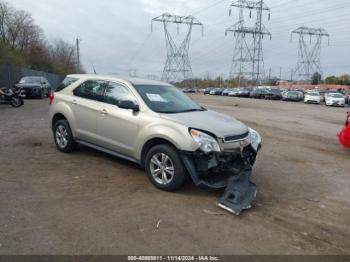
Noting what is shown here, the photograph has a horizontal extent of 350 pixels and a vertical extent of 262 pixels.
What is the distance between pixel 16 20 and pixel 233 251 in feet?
200

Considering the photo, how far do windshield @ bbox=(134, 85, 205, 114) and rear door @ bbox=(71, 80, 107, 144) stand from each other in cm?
88

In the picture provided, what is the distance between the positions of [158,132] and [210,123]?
809mm

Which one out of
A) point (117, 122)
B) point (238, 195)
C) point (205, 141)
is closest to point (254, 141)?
point (205, 141)

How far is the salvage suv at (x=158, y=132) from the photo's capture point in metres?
5.49

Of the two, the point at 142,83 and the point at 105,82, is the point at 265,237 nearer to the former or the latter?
the point at 142,83

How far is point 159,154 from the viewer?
19.0 ft

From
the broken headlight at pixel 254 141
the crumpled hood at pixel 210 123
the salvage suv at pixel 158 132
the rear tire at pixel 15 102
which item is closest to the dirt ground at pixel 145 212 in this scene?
the salvage suv at pixel 158 132

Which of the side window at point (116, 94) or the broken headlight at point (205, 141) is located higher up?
the side window at point (116, 94)

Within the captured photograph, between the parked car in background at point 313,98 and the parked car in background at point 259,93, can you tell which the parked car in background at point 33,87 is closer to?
the parked car in background at point 313,98

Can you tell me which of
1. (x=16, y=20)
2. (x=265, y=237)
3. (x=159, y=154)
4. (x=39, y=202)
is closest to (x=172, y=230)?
(x=265, y=237)

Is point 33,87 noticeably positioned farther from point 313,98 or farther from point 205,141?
point 313,98

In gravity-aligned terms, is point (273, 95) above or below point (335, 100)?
below

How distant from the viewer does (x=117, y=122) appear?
6.51 m

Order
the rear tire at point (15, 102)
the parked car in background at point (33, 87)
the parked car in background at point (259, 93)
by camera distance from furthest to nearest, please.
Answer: the parked car in background at point (259, 93), the parked car in background at point (33, 87), the rear tire at point (15, 102)
